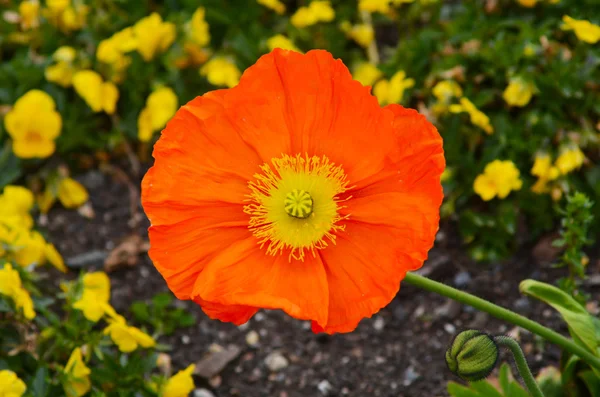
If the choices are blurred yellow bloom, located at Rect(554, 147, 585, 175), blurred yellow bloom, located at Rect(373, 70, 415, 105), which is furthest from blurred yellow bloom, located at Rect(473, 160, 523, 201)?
blurred yellow bloom, located at Rect(373, 70, 415, 105)

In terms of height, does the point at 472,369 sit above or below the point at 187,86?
above

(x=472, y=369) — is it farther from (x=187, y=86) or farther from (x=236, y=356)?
(x=187, y=86)

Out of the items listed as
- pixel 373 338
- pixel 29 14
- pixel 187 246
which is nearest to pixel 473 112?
pixel 373 338

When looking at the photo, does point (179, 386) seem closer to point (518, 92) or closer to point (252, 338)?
point (252, 338)

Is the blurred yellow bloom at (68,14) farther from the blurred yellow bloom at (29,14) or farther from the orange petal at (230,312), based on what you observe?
the orange petal at (230,312)

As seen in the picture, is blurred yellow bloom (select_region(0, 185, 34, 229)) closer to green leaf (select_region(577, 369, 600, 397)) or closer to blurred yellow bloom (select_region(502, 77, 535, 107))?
blurred yellow bloom (select_region(502, 77, 535, 107))

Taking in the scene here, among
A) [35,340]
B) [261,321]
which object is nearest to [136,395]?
[35,340]

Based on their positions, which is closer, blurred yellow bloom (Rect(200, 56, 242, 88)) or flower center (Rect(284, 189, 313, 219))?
flower center (Rect(284, 189, 313, 219))
